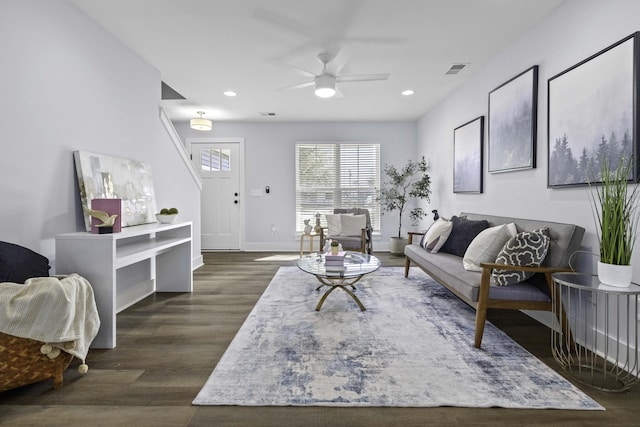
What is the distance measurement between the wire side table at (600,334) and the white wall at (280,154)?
4162mm

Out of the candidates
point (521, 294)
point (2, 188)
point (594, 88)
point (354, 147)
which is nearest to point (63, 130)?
point (2, 188)

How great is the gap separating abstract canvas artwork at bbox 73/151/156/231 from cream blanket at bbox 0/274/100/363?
0.98m

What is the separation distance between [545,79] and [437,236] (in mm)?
1743

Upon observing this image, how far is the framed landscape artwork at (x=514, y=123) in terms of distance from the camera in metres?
2.80

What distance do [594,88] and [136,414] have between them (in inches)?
132

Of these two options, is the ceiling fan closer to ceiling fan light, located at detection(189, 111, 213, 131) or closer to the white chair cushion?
the white chair cushion

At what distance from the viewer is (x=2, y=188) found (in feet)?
6.40

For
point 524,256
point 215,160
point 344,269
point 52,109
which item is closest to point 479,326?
point 524,256

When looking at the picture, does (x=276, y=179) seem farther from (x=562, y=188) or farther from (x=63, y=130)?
(x=562, y=188)

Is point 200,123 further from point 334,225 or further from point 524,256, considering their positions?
point 524,256

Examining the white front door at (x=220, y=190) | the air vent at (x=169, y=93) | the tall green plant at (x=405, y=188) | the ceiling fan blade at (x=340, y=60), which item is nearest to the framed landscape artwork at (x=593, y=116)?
the ceiling fan blade at (x=340, y=60)

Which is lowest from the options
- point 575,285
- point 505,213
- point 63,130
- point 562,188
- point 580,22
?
point 575,285

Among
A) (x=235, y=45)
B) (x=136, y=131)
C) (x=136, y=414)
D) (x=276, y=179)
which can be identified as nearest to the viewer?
(x=136, y=414)

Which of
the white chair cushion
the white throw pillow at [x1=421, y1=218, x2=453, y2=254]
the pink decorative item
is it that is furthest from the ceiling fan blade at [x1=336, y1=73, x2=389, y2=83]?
the pink decorative item
